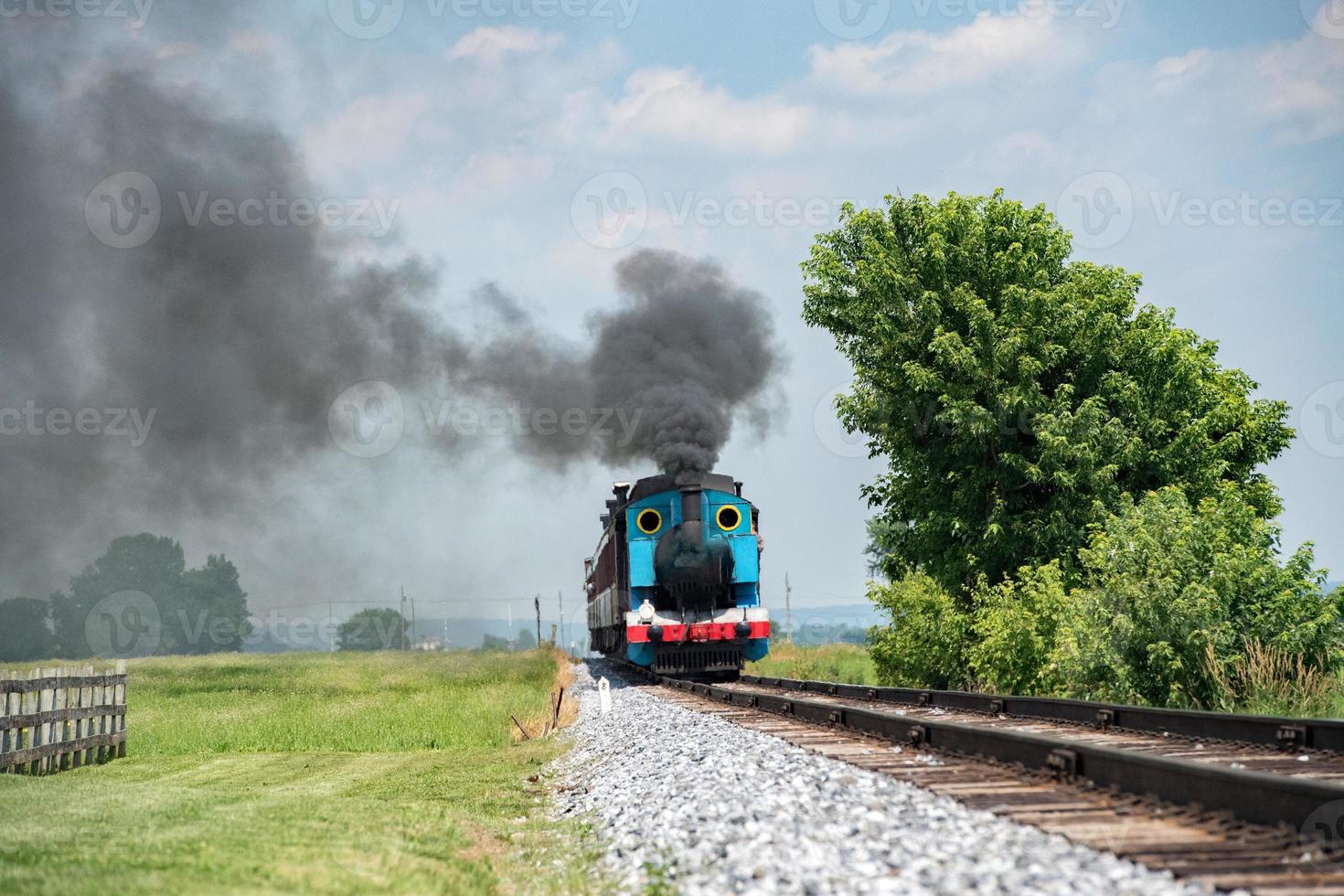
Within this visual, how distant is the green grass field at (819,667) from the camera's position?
31.4 m

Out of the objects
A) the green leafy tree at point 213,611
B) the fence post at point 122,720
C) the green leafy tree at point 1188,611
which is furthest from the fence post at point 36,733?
the green leafy tree at point 213,611

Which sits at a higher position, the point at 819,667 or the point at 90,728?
the point at 90,728

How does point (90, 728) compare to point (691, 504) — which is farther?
point (691, 504)

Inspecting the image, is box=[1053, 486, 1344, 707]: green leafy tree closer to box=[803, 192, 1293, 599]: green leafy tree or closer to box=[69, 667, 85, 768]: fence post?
box=[803, 192, 1293, 599]: green leafy tree

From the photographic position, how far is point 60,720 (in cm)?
1465

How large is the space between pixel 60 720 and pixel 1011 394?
17.7 meters

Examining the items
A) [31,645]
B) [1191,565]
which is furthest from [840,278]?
[31,645]

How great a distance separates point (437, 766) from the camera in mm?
14859

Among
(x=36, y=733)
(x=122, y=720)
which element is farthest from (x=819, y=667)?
(x=36, y=733)

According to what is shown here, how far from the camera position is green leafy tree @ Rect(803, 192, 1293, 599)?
23062 mm

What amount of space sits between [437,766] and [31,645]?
113824 mm

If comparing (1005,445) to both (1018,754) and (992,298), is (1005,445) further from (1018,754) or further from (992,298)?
(1018,754)

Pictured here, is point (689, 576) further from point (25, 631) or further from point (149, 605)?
point (149, 605)

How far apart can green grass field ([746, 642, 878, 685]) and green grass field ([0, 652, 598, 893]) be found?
404 inches
